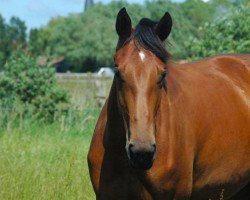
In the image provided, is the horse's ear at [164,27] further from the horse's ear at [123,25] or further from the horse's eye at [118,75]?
the horse's eye at [118,75]

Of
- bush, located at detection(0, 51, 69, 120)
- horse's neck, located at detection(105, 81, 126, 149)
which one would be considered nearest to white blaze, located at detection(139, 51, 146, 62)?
horse's neck, located at detection(105, 81, 126, 149)

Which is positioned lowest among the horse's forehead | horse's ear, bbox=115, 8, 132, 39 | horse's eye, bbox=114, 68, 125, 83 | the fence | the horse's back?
the fence

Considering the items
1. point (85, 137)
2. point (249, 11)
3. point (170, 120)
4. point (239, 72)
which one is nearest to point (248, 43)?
point (249, 11)

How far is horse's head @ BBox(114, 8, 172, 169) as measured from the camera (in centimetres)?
393

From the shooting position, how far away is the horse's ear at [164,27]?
4.43 m

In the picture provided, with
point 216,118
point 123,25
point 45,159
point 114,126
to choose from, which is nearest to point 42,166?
point 45,159

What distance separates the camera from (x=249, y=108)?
572 cm

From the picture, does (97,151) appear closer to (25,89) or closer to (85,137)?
(85,137)

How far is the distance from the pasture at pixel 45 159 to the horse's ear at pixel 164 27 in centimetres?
231

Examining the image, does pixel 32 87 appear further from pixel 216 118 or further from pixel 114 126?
pixel 114 126

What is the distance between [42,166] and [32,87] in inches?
253

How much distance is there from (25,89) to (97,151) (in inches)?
364

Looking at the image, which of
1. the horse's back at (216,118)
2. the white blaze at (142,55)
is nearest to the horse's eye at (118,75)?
the white blaze at (142,55)

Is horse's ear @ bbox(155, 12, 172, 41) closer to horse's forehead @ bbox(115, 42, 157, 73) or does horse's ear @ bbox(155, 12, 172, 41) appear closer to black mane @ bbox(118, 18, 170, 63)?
black mane @ bbox(118, 18, 170, 63)
